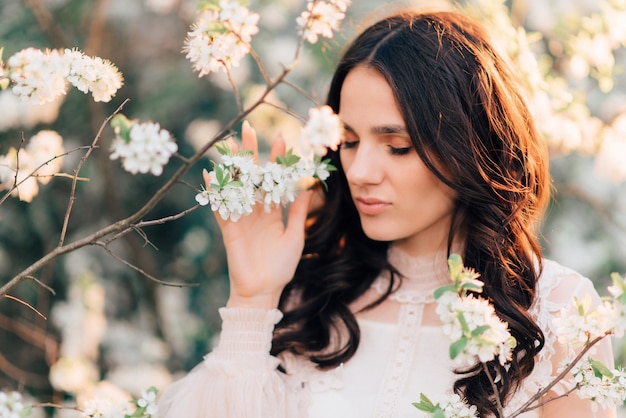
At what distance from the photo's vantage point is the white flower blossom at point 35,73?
1092 mm

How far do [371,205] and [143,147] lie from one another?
74cm

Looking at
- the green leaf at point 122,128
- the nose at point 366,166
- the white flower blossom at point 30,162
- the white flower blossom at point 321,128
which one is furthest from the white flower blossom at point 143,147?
the nose at point 366,166

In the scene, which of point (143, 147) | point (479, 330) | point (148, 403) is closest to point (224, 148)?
point (143, 147)

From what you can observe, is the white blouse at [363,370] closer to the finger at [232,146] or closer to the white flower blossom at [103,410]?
the finger at [232,146]

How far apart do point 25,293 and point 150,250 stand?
0.47 metres

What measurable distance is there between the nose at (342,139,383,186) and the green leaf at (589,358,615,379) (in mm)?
567

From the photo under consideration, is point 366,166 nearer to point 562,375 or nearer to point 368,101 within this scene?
point 368,101

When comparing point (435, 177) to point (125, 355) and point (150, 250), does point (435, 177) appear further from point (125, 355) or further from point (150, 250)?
point (125, 355)

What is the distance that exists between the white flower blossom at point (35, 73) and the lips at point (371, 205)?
2.31 ft

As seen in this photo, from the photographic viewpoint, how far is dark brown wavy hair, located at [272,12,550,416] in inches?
62.9

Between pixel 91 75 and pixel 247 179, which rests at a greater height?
pixel 91 75

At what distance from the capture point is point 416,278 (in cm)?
188

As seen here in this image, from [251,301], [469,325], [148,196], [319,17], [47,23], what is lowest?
[469,325]

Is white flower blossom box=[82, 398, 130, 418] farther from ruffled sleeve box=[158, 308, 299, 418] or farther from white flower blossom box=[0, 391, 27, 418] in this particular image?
ruffled sleeve box=[158, 308, 299, 418]
